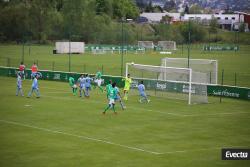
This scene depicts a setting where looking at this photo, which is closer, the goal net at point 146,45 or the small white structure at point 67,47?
the small white structure at point 67,47

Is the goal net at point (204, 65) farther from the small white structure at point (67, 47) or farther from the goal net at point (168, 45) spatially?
the goal net at point (168, 45)

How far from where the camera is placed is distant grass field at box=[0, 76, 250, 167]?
24.4 metres

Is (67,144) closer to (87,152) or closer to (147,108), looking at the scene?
(87,152)

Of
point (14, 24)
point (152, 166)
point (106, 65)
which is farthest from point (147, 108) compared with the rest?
point (14, 24)

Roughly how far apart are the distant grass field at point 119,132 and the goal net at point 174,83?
1.10m

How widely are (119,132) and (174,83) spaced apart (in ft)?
54.0

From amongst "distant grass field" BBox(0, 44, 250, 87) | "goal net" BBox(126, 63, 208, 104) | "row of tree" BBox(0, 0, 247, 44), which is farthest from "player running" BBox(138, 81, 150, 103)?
"row of tree" BBox(0, 0, 247, 44)

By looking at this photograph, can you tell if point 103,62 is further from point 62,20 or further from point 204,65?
point 204,65

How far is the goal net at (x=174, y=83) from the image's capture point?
144 ft

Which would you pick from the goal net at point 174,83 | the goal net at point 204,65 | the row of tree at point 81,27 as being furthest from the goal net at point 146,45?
the goal net at point 174,83

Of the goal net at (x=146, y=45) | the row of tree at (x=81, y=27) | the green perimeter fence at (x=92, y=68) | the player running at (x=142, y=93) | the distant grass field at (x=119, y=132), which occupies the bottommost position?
the distant grass field at (x=119, y=132)

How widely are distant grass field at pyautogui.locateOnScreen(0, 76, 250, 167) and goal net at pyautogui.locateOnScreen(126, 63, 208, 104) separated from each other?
1097 mm

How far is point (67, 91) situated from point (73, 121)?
17.2 metres

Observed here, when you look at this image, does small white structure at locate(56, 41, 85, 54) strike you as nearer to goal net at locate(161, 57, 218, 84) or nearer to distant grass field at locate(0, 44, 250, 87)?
distant grass field at locate(0, 44, 250, 87)
